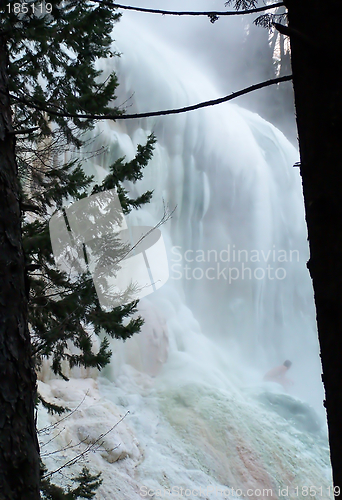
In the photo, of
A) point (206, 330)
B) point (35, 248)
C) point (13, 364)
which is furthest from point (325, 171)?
point (206, 330)

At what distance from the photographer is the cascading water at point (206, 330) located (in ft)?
23.5

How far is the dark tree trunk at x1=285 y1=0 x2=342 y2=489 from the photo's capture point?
104cm

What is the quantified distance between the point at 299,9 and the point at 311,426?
10331 mm

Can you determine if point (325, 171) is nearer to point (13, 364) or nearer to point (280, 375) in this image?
point (13, 364)

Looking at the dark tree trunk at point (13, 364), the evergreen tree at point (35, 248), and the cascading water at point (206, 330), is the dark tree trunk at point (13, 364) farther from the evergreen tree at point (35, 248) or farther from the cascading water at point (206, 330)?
the cascading water at point (206, 330)

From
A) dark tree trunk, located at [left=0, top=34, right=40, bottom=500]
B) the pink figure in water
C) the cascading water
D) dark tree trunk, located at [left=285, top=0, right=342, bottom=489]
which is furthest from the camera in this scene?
the pink figure in water

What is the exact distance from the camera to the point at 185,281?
1400cm

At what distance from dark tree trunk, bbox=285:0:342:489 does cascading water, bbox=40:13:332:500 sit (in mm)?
3435

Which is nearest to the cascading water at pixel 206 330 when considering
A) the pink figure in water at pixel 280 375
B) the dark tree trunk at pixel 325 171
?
the pink figure in water at pixel 280 375

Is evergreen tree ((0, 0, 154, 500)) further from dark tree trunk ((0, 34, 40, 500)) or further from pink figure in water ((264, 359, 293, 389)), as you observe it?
pink figure in water ((264, 359, 293, 389))

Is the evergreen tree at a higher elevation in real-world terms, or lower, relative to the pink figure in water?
higher

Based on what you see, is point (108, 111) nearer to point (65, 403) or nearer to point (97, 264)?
A: point (97, 264)

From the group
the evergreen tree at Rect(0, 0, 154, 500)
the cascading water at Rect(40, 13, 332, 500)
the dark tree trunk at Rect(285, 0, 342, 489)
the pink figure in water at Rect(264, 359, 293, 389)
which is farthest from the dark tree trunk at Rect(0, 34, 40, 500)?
the pink figure in water at Rect(264, 359, 293, 389)

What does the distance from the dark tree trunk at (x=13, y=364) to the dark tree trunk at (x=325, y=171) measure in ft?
4.62
